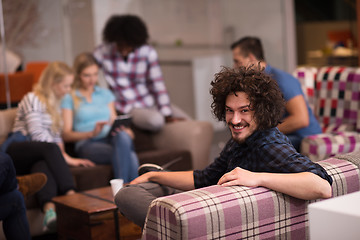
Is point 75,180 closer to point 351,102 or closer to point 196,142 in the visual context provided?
point 196,142

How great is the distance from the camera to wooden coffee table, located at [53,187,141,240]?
2463 millimetres

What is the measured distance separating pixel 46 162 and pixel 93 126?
24.5 inches

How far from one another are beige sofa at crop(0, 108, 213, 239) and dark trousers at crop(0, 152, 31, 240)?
100 centimetres

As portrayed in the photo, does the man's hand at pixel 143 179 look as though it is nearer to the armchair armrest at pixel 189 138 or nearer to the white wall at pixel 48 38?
the armchair armrest at pixel 189 138

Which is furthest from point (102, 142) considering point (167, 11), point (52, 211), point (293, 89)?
point (167, 11)

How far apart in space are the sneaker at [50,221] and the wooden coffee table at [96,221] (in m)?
0.27

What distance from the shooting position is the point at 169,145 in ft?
13.2

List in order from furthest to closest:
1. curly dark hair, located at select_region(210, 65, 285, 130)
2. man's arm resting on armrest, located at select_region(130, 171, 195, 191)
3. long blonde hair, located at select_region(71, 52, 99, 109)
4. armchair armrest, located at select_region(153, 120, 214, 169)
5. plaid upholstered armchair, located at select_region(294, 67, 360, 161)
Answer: armchair armrest, located at select_region(153, 120, 214, 169), long blonde hair, located at select_region(71, 52, 99, 109), plaid upholstered armchair, located at select_region(294, 67, 360, 161), man's arm resting on armrest, located at select_region(130, 171, 195, 191), curly dark hair, located at select_region(210, 65, 285, 130)

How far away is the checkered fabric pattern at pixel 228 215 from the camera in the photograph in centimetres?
148

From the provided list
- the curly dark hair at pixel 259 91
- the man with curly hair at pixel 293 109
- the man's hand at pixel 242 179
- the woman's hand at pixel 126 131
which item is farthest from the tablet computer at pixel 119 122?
the man's hand at pixel 242 179

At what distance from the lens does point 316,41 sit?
827cm

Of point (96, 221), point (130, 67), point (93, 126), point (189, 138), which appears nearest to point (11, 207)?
point (96, 221)

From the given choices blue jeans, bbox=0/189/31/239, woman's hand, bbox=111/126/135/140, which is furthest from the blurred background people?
blue jeans, bbox=0/189/31/239

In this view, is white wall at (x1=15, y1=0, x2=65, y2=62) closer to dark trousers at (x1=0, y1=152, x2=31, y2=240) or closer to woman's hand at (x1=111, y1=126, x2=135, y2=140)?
woman's hand at (x1=111, y1=126, x2=135, y2=140)
